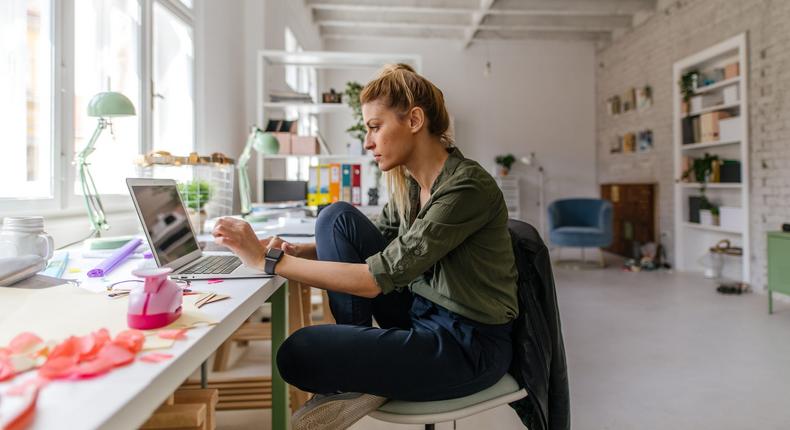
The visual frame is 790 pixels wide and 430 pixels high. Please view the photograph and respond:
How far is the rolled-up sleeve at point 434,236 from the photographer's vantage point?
98 centimetres

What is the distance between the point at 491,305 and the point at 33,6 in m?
1.67

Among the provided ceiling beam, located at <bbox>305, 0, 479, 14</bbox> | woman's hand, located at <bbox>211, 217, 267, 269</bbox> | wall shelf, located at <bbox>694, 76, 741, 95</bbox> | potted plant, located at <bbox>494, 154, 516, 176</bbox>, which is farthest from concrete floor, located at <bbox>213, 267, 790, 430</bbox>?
ceiling beam, located at <bbox>305, 0, 479, 14</bbox>

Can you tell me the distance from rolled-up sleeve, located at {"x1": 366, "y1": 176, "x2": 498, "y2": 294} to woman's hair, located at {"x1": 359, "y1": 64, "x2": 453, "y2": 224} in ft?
0.75

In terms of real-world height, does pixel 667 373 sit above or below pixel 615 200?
below

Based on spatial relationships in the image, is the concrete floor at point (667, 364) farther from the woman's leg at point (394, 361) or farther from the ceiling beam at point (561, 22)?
the ceiling beam at point (561, 22)

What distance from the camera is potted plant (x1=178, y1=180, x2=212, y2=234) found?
1929 mm

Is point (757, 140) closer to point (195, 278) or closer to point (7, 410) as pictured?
point (195, 278)

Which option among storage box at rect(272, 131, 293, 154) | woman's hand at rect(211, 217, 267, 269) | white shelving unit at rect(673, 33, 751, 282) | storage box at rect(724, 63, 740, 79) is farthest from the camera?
storage box at rect(724, 63, 740, 79)

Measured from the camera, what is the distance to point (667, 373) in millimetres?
2391

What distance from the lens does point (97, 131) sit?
153 centimetres

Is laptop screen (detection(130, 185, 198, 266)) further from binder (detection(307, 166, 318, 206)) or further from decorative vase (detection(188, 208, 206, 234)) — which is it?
binder (detection(307, 166, 318, 206))

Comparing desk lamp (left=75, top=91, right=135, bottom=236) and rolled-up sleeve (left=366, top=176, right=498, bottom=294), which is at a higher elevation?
desk lamp (left=75, top=91, right=135, bottom=236)

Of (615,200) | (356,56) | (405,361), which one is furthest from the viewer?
(615,200)

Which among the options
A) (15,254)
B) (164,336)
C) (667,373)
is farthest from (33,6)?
(667,373)
